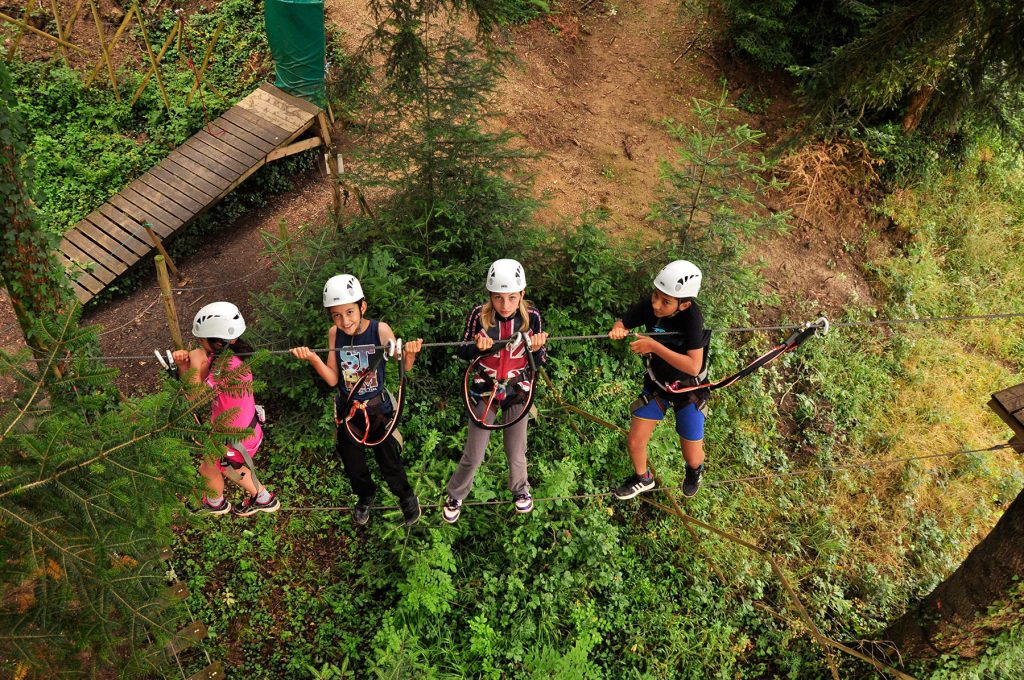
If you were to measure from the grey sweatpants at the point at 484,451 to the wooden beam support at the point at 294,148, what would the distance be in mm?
6450

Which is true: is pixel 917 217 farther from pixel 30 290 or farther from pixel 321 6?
pixel 30 290

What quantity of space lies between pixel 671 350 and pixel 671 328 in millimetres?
171

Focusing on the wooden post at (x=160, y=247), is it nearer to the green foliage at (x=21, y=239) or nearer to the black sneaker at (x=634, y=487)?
the green foliage at (x=21, y=239)

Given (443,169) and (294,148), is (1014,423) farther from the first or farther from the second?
(294,148)

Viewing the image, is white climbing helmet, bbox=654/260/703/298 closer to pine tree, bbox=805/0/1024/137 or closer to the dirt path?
pine tree, bbox=805/0/1024/137

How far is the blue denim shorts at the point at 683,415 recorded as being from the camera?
211 inches

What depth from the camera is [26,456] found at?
11.0 ft

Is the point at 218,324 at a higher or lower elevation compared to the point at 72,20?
higher

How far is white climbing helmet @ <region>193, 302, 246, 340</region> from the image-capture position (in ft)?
14.9

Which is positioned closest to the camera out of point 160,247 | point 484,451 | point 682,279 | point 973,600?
point 682,279

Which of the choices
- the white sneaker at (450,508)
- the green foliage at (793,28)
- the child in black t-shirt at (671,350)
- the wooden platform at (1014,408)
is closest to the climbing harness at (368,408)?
A: the white sneaker at (450,508)

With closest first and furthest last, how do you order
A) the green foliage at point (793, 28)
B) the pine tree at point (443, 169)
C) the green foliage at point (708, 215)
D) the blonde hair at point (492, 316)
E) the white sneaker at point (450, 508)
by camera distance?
1. the blonde hair at point (492, 316)
2. the white sneaker at point (450, 508)
3. the pine tree at point (443, 169)
4. the green foliage at point (708, 215)
5. the green foliage at point (793, 28)

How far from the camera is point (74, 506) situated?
332 centimetres

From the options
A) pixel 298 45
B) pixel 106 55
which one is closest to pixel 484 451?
pixel 298 45
